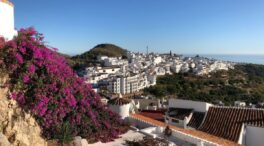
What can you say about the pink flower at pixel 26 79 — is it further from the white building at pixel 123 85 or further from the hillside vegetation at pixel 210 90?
the white building at pixel 123 85

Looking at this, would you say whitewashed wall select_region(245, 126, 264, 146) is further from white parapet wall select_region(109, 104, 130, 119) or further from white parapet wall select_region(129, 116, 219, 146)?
white parapet wall select_region(109, 104, 130, 119)

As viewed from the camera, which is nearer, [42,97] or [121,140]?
[42,97]

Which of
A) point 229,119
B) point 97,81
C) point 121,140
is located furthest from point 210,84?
point 121,140

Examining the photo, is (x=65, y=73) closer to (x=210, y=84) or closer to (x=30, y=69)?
(x=30, y=69)

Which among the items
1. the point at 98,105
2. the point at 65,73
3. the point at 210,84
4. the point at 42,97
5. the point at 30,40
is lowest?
the point at 210,84

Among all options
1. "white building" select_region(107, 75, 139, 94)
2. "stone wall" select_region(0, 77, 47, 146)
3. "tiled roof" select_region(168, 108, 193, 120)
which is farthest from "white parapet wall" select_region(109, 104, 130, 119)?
"white building" select_region(107, 75, 139, 94)

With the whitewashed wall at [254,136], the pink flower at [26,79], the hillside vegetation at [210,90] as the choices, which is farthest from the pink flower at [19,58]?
the hillside vegetation at [210,90]
